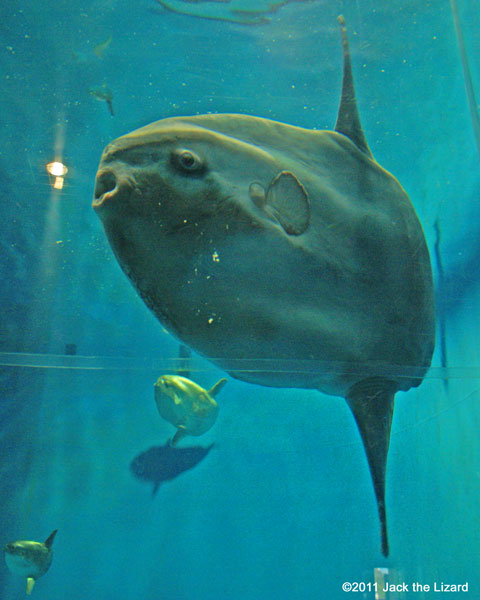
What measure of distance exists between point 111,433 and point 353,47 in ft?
41.3

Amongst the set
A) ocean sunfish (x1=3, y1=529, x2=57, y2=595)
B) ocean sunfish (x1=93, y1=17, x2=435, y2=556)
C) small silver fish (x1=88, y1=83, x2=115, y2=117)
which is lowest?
ocean sunfish (x1=3, y1=529, x2=57, y2=595)

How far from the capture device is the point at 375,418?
6.03ft

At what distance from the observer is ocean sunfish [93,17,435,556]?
105 cm

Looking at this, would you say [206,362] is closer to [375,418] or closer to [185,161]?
[375,418]

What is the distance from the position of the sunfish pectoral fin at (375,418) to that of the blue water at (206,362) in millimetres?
894

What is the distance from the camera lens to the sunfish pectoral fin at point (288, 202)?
1167mm

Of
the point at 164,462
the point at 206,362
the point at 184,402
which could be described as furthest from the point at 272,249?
the point at 164,462

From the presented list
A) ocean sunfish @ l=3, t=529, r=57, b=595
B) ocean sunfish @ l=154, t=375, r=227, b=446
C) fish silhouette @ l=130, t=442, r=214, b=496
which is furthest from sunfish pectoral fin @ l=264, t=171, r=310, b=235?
fish silhouette @ l=130, t=442, r=214, b=496

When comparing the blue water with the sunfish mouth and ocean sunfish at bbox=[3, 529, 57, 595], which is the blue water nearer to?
the sunfish mouth

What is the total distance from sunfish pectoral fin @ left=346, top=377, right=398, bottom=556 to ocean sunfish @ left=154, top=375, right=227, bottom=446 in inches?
174

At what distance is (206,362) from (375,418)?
99 cm

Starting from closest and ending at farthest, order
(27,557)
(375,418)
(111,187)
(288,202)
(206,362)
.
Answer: (111,187)
(288,202)
(375,418)
(206,362)
(27,557)

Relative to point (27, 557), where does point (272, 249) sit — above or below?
above

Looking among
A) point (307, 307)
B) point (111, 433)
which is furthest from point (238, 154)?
point (111, 433)
